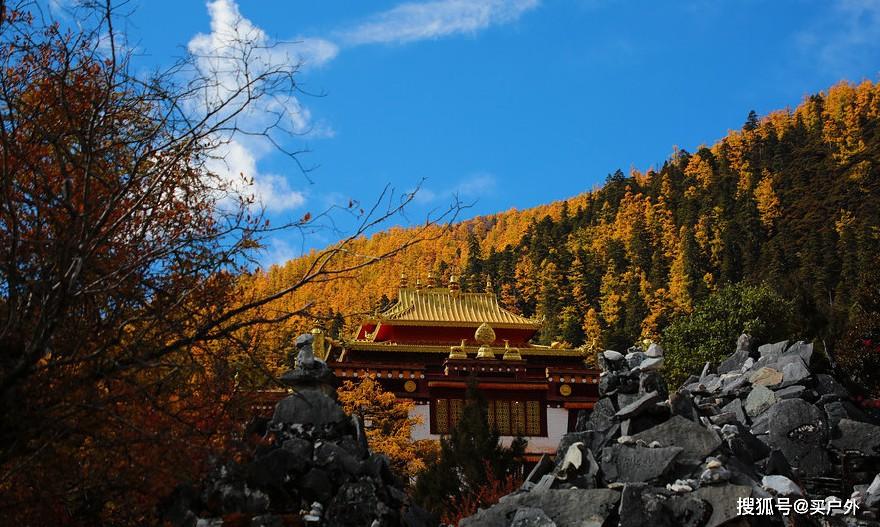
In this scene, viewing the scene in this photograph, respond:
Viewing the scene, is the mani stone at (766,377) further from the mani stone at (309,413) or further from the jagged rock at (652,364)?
the mani stone at (309,413)

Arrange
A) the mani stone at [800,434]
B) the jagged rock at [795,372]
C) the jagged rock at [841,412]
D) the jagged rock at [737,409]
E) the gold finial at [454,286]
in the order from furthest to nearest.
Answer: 1. the gold finial at [454,286]
2. the jagged rock at [795,372]
3. the jagged rock at [737,409]
4. the jagged rock at [841,412]
5. the mani stone at [800,434]

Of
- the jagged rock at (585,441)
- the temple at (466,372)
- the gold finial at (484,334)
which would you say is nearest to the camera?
the jagged rock at (585,441)

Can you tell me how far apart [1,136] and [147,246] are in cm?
179

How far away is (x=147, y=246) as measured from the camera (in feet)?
23.4

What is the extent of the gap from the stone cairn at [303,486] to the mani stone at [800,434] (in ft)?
30.8

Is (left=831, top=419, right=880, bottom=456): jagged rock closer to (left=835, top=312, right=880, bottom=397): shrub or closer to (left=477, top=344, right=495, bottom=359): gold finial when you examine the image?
(left=835, top=312, right=880, bottom=397): shrub

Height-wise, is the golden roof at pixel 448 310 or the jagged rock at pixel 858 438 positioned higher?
the golden roof at pixel 448 310

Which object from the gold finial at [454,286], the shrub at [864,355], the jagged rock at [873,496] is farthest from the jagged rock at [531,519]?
the gold finial at [454,286]

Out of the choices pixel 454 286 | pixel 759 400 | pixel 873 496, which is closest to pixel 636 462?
pixel 873 496

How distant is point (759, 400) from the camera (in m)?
18.0

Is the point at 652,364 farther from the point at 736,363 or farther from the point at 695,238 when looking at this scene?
the point at 695,238

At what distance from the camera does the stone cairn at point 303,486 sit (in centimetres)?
893

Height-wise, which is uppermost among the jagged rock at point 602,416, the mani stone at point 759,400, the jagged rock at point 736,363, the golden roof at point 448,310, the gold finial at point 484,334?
the golden roof at point 448,310

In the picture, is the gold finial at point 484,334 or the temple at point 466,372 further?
the gold finial at point 484,334
